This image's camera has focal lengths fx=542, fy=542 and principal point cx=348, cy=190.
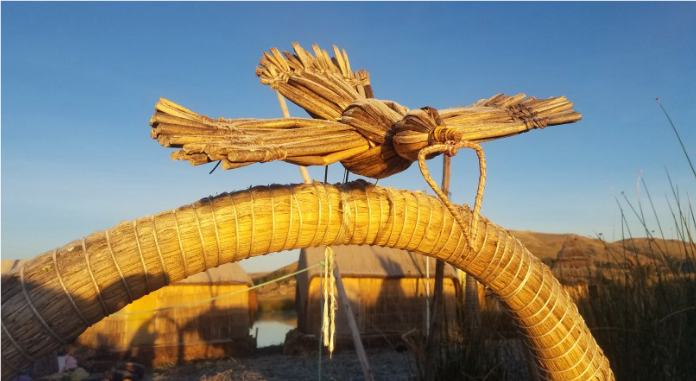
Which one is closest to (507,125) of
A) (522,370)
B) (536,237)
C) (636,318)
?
(636,318)

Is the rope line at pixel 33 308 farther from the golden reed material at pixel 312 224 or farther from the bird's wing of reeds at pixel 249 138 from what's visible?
the bird's wing of reeds at pixel 249 138

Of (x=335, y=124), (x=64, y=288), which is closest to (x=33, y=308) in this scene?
(x=64, y=288)

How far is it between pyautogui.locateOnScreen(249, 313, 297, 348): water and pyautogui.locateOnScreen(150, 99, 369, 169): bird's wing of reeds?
47.1 ft

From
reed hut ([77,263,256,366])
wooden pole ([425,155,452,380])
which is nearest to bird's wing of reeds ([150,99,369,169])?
wooden pole ([425,155,452,380])

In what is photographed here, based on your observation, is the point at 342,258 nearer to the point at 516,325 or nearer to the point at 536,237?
the point at 516,325

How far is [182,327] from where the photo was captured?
404 inches

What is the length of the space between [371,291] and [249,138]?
32.5ft

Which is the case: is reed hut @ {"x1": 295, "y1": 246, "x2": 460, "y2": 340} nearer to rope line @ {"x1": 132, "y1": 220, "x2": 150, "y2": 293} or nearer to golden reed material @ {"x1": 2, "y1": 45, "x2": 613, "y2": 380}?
golden reed material @ {"x1": 2, "y1": 45, "x2": 613, "y2": 380}

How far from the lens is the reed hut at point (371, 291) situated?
1080 cm

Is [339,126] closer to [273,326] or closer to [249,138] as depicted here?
[249,138]

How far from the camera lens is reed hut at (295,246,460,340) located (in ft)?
35.4

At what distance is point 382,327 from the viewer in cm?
1120

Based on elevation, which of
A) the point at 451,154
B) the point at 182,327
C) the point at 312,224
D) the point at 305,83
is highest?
the point at 305,83

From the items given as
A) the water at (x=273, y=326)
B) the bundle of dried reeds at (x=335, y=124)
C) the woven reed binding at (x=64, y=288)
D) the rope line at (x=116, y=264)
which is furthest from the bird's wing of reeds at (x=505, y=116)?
the water at (x=273, y=326)
